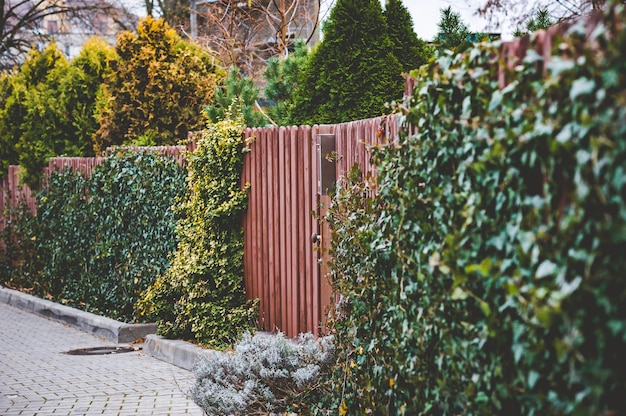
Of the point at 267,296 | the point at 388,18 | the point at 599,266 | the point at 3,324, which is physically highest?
the point at 388,18

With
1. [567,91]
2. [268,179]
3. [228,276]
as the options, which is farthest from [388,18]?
Result: [567,91]

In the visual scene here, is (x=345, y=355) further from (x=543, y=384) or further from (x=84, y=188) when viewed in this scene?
(x=84, y=188)

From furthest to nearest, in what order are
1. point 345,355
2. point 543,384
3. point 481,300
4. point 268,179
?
point 268,179
point 345,355
point 481,300
point 543,384

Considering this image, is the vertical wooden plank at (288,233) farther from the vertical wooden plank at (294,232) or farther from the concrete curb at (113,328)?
the concrete curb at (113,328)

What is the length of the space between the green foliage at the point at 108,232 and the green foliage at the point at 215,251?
1077 mm

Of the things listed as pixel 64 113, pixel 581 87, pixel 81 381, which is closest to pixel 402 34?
pixel 81 381

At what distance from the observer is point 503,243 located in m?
3.68

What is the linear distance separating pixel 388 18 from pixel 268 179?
7.86ft

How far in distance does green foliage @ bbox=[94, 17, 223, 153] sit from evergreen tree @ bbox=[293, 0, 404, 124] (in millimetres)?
4564

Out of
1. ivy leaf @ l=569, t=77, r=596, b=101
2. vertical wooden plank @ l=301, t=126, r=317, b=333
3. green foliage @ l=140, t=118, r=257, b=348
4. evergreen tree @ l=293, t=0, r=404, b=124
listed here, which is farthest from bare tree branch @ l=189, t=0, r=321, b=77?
ivy leaf @ l=569, t=77, r=596, b=101

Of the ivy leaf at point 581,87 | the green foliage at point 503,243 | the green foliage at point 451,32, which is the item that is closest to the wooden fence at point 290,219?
the green foliage at point 451,32

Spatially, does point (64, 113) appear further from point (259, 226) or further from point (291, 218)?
point (291, 218)

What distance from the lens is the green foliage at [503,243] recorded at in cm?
291

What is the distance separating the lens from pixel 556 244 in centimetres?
321
